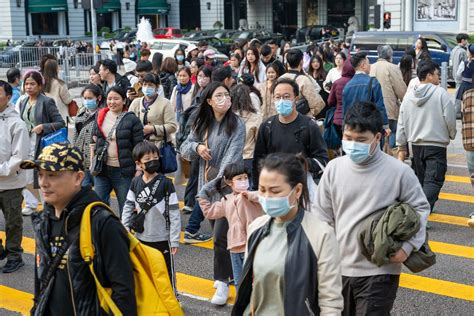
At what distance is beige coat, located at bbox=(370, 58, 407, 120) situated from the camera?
11180 mm

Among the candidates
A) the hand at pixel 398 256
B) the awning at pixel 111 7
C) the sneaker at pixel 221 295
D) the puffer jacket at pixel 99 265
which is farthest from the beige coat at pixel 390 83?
the awning at pixel 111 7

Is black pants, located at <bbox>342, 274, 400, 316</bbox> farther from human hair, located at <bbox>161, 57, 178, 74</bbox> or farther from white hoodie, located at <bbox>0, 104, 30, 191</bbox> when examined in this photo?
human hair, located at <bbox>161, 57, 178, 74</bbox>

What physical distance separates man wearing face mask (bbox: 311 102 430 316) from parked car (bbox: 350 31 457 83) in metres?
22.7

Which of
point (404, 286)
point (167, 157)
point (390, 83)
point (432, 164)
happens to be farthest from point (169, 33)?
point (404, 286)

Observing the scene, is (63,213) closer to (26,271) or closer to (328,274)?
(328,274)

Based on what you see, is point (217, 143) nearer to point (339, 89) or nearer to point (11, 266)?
point (11, 266)

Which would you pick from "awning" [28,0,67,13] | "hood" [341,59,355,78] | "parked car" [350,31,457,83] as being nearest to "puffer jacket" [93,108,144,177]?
"hood" [341,59,355,78]

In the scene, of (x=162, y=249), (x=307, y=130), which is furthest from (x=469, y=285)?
(x=162, y=249)

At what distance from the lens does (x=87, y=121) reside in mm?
8820

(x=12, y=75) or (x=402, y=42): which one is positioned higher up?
(x=402, y=42)

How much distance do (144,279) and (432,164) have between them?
5761 mm

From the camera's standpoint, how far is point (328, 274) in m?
3.74

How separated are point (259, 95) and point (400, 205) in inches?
A: 202

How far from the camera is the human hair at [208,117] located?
7.13 m
